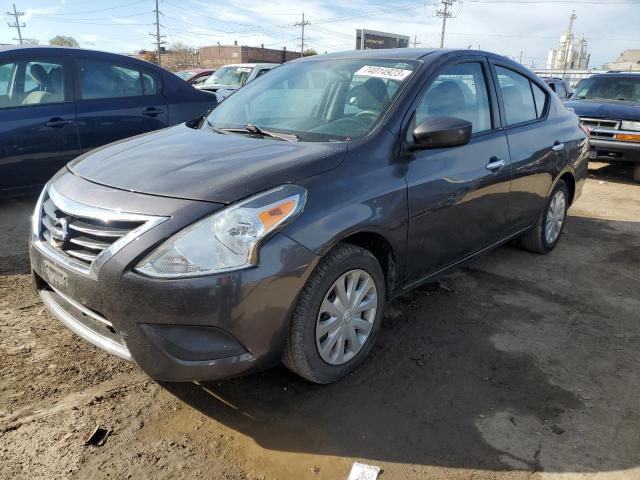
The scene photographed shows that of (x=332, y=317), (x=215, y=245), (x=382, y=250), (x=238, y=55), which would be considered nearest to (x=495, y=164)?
(x=382, y=250)

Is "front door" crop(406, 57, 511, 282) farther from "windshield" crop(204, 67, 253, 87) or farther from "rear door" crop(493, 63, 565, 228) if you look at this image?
"windshield" crop(204, 67, 253, 87)

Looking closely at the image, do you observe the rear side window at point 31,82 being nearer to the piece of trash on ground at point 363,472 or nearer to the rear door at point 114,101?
the rear door at point 114,101

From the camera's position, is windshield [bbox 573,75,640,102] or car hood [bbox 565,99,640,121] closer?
car hood [bbox 565,99,640,121]

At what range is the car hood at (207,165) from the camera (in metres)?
2.27

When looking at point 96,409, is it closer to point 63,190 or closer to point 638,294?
point 63,190

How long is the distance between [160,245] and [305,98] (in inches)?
65.0

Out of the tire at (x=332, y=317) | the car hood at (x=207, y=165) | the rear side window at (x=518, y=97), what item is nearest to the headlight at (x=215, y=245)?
the car hood at (x=207, y=165)

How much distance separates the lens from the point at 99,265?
214 cm

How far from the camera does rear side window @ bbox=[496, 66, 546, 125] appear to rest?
3.83 m

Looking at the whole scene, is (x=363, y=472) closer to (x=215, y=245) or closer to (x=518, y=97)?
(x=215, y=245)

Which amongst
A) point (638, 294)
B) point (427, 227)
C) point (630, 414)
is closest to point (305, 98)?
point (427, 227)

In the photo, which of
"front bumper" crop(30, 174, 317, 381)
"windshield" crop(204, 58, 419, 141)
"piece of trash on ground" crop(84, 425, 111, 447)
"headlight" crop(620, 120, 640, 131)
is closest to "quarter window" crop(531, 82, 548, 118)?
"windshield" crop(204, 58, 419, 141)

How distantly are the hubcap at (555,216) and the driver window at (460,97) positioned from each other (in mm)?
1491

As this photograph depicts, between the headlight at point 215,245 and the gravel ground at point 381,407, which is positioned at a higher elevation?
the headlight at point 215,245
